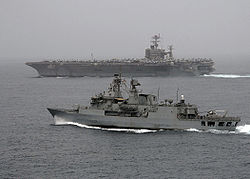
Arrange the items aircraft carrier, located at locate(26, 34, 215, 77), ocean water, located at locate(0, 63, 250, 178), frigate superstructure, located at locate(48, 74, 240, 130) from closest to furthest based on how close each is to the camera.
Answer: ocean water, located at locate(0, 63, 250, 178) → frigate superstructure, located at locate(48, 74, 240, 130) → aircraft carrier, located at locate(26, 34, 215, 77)

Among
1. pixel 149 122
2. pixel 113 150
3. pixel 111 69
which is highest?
pixel 111 69

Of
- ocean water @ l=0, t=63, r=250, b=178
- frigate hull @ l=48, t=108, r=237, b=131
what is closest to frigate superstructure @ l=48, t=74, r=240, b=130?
frigate hull @ l=48, t=108, r=237, b=131

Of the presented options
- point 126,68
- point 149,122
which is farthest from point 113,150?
point 126,68

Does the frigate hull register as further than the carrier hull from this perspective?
No

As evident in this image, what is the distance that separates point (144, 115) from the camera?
133 ft

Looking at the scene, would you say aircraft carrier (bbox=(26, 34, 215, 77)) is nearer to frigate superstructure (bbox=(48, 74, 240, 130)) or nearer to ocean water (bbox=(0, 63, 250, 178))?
ocean water (bbox=(0, 63, 250, 178))

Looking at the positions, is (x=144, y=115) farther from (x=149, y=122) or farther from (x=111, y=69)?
(x=111, y=69)

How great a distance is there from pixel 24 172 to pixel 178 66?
231 feet

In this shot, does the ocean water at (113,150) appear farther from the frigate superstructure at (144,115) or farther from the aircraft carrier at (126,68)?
the aircraft carrier at (126,68)

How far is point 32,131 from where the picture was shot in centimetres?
4200

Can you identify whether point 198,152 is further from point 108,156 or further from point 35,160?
point 35,160

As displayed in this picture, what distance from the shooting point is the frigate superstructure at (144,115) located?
40375 millimetres

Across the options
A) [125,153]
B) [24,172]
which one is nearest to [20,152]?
[24,172]

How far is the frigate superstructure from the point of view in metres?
40.4
